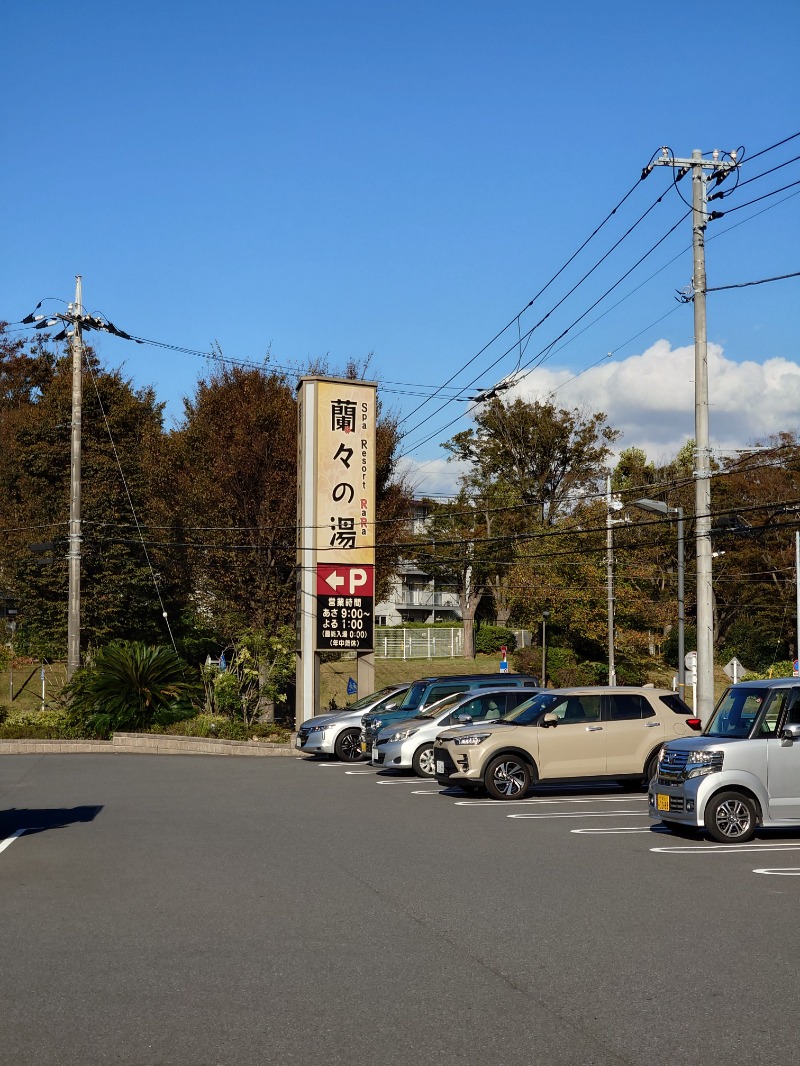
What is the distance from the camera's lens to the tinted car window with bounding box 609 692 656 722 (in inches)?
762

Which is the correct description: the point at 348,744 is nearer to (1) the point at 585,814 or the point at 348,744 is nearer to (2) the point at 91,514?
(1) the point at 585,814

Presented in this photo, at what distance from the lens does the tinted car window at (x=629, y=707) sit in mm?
19359

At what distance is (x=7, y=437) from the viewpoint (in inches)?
2173

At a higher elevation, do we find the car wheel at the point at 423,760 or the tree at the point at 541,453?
the tree at the point at 541,453

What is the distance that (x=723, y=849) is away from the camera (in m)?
13.5

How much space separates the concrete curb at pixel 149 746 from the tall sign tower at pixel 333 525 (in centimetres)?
172

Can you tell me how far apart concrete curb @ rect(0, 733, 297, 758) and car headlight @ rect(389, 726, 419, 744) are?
840 cm

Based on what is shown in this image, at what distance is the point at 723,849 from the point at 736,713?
1828mm

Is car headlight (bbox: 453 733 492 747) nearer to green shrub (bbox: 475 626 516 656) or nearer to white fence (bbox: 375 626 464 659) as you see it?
white fence (bbox: 375 626 464 659)

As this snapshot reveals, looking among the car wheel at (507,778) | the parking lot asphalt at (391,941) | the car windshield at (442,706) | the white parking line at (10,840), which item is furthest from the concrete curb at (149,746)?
the white parking line at (10,840)

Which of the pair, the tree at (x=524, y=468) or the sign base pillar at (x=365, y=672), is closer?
the sign base pillar at (x=365, y=672)

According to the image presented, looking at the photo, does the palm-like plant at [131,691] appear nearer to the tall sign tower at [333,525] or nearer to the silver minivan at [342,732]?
the tall sign tower at [333,525]

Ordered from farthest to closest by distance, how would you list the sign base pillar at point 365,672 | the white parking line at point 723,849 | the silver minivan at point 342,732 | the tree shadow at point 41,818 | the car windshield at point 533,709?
the sign base pillar at point 365,672 → the silver minivan at point 342,732 → the car windshield at point 533,709 → the tree shadow at point 41,818 → the white parking line at point 723,849

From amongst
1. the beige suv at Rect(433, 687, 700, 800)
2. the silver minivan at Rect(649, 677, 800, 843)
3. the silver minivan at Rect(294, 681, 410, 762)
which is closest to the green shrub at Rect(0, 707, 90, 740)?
the silver minivan at Rect(294, 681, 410, 762)
